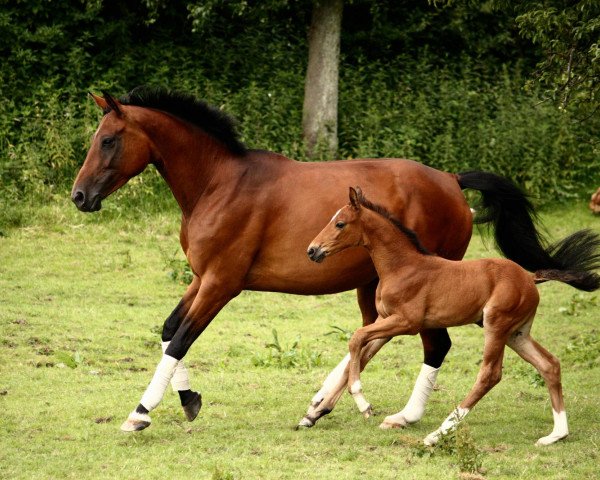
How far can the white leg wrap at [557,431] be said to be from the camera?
7.28m

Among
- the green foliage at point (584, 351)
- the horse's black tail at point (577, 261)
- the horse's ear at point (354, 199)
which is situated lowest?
the green foliage at point (584, 351)

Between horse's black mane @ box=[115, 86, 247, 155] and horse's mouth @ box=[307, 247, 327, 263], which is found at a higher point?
horse's black mane @ box=[115, 86, 247, 155]

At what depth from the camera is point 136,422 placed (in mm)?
7453

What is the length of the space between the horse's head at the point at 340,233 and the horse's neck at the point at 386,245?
0.33 feet

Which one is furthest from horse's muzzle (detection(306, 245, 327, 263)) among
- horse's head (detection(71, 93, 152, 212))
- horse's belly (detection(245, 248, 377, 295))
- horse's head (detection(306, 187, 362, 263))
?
horse's head (detection(71, 93, 152, 212))

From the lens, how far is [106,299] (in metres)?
12.4

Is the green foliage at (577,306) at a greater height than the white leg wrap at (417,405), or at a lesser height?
lesser

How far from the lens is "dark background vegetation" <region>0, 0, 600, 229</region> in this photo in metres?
16.1

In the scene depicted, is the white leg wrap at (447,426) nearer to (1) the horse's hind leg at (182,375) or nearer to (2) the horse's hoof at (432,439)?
(2) the horse's hoof at (432,439)

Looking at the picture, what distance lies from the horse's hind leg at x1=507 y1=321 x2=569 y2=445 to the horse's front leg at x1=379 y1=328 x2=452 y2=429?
706mm

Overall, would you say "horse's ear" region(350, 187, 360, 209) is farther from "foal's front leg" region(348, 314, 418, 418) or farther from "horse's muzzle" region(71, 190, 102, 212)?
"horse's muzzle" region(71, 190, 102, 212)

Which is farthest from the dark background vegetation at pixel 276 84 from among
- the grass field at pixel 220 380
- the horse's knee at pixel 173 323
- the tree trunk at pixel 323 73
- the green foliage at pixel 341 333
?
the horse's knee at pixel 173 323

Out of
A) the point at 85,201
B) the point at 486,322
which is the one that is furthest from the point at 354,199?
the point at 85,201

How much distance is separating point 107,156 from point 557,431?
3641 mm
